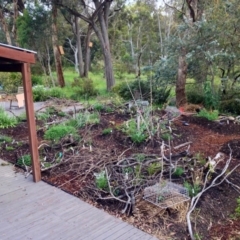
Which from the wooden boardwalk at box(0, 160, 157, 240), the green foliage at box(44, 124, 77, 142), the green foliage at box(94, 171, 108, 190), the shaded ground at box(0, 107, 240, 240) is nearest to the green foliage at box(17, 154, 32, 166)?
the shaded ground at box(0, 107, 240, 240)

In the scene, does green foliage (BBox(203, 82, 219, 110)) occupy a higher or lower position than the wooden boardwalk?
higher

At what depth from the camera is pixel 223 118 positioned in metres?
6.71

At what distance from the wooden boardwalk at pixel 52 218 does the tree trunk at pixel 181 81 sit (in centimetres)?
583

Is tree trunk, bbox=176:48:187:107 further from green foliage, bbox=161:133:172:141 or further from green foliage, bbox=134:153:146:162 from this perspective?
green foliage, bbox=134:153:146:162

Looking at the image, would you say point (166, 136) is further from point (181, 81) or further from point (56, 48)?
point (56, 48)

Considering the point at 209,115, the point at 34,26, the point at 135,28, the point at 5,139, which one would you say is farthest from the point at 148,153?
the point at 135,28

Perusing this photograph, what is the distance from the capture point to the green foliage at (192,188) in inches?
119

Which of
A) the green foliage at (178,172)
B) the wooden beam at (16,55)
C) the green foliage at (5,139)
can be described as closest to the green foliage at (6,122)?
the green foliage at (5,139)

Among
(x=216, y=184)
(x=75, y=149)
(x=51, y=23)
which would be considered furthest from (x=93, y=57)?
(x=216, y=184)

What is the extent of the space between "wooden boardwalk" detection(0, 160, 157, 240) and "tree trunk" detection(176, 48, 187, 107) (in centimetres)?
583

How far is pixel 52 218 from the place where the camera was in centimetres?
269

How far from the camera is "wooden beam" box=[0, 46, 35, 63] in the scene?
9.46 ft

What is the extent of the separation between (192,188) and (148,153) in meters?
1.39

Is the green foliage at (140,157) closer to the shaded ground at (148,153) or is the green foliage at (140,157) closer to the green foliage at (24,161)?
the shaded ground at (148,153)
